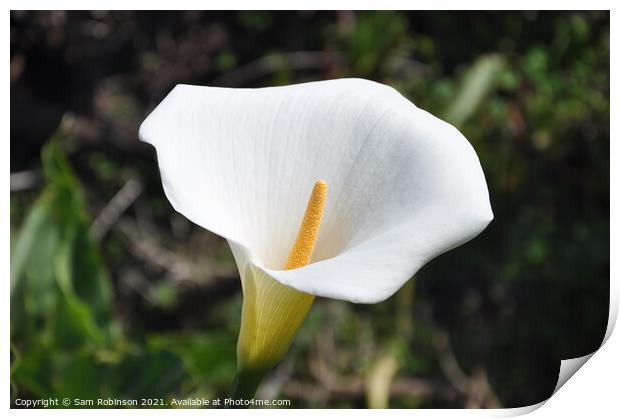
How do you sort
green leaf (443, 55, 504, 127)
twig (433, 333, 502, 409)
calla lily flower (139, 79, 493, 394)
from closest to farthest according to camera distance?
1. calla lily flower (139, 79, 493, 394)
2. twig (433, 333, 502, 409)
3. green leaf (443, 55, 504, 127)

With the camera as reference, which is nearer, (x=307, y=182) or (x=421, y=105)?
(x=307, y=182)

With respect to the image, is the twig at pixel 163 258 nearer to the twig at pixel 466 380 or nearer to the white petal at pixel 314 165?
the twig at pixel 466 380

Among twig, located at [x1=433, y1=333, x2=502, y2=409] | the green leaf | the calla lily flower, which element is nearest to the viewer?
the calla lily flower

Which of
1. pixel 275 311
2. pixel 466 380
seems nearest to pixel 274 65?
pixel 466 380

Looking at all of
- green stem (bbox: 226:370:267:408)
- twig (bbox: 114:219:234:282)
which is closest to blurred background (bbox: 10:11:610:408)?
twig (bbox: 114:219:234:282)

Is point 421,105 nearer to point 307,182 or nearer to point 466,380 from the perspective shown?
point 466,380

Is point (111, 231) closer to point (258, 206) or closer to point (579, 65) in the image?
point (258, 206)

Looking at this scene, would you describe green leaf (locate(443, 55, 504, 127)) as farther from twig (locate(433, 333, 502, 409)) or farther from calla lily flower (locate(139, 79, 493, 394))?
calla lily flower (locate(139, 79, 493, 394))

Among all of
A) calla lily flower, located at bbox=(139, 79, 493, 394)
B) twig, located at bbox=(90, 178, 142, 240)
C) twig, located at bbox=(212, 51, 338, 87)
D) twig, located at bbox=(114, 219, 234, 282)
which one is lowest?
twig, located at bbox=(114, 219, 234, 282)
